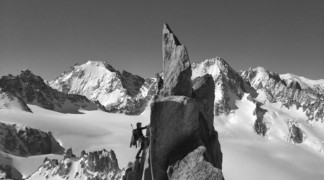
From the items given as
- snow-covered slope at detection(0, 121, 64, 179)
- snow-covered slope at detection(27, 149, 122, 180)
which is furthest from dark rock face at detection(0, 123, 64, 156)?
snow-covered slope at detection(27, 149, 122, 180)

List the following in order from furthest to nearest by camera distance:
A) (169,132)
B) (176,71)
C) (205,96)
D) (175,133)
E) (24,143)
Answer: (24,143) < (205,96) < (176,71) < (175,133) < (169,132)

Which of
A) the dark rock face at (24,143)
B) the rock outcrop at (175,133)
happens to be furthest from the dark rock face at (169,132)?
the dark rock face at (24,143)

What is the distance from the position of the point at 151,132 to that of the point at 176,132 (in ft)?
4.96

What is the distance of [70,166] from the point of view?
135m

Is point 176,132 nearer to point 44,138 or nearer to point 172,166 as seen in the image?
point 172,166

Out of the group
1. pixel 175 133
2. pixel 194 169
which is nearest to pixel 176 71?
pixel 175 133

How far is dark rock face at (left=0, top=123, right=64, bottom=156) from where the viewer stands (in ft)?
613

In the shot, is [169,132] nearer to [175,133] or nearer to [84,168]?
[175,133]

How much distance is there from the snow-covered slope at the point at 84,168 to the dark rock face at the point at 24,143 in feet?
183

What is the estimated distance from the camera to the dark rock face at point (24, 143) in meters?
187

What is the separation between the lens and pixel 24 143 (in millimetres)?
191125

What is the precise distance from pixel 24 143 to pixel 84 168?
70.4 m

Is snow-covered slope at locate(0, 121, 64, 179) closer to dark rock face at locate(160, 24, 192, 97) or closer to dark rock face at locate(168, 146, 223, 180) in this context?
dark rock face at locate(160, 24, 192, 97)

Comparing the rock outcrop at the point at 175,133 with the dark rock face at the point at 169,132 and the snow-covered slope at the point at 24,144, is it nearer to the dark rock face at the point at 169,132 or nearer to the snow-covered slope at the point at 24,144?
the dark rock face at the point at 169,132
